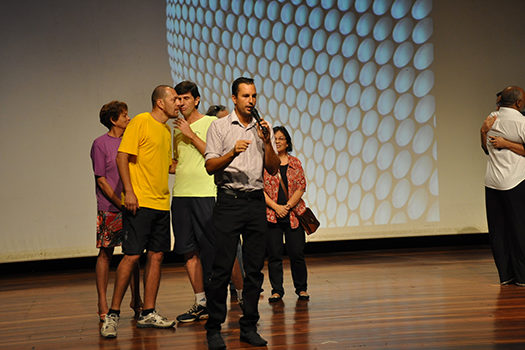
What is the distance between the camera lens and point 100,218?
A: 344 centimetres

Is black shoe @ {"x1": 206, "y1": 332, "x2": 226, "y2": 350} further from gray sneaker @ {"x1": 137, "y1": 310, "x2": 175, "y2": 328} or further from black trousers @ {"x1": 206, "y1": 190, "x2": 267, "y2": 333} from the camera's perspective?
gray sneaker @ {"x1": 137, "y1": 310, "x2": 175, "y2": 328}

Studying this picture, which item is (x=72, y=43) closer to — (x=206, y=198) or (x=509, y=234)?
(x=206, y=198)

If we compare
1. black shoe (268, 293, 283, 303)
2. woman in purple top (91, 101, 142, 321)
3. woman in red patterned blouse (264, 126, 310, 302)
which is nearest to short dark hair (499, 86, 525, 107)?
woman in red patterned blouse (264, 126, 310, 302)

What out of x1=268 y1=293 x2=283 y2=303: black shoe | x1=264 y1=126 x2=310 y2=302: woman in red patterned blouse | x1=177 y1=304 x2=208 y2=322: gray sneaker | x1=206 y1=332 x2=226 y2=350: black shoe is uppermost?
x1=264 y1=126 x2=310 y2=302: woman in red patterned blouse

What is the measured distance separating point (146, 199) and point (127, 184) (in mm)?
137

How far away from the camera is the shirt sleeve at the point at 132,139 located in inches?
120

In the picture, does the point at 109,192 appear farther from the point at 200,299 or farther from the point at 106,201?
the point at 200,299

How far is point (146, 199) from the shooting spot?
3088 mm

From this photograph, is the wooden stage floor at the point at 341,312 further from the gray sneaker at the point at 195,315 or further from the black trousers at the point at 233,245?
the black trousers at the point at 233,245

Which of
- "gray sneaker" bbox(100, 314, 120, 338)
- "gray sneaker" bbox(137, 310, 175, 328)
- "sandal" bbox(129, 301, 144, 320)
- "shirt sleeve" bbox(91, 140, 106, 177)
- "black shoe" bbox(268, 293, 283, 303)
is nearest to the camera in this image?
"gray sneaker" bbox(100, 314, 120, 338)

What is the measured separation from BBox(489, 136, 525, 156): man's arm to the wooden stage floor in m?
0.99

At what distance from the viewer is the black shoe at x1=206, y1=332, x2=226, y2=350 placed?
8.55 feet

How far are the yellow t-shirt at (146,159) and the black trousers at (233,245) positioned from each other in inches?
22.7

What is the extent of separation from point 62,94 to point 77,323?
117 inches
